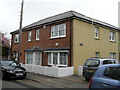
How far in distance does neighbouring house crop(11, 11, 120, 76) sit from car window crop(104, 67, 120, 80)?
370 inches

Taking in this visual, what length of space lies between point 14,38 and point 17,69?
50.0 feet

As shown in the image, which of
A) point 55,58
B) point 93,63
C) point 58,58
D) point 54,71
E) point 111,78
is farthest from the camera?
point 55,58

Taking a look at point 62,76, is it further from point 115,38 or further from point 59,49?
point 115,38

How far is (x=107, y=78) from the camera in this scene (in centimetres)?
507

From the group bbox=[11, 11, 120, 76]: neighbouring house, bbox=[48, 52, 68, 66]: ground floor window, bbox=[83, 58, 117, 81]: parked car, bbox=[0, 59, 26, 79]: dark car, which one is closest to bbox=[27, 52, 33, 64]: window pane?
bbox=[11, 11, 120, 76]: neighbouring house

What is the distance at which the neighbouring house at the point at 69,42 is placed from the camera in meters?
16.8

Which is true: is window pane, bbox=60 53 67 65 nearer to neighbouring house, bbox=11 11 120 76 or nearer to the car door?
neighbouring house, bbox=11 11 120 76

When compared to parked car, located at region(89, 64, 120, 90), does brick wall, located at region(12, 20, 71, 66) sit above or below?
above

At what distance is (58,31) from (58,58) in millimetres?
2944

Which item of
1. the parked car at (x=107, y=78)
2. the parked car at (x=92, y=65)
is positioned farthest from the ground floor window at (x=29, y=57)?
the parked car at (x=107, y=78)

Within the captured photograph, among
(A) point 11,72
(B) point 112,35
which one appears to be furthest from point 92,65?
(B) point 112,35

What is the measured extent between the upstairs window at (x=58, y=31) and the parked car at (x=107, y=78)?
12.6 meters

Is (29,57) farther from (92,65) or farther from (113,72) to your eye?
(113,72)

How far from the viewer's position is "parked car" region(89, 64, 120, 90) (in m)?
4.80
